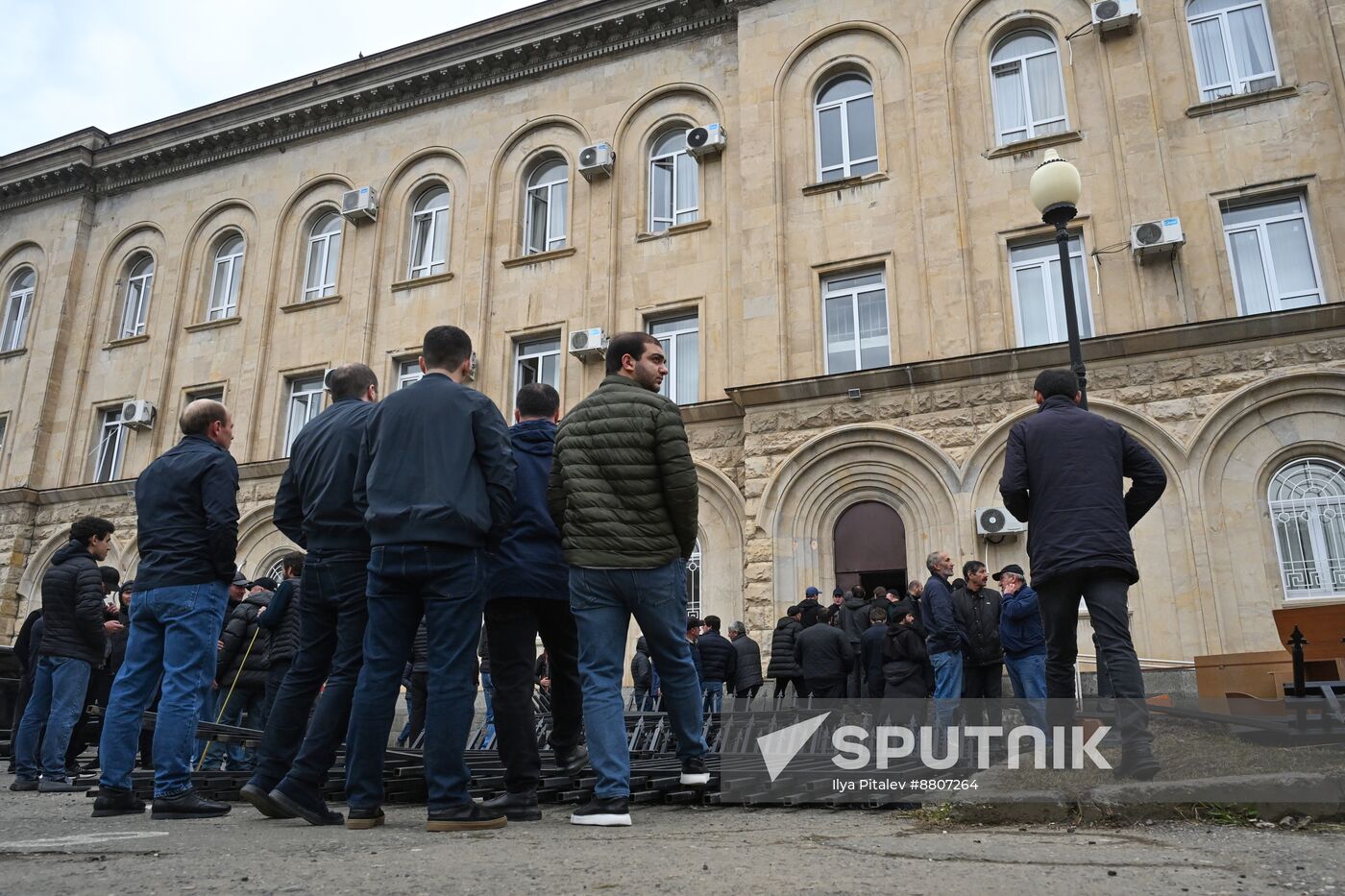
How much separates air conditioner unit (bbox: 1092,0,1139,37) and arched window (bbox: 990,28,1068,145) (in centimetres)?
84

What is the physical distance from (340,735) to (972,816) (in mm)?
2896

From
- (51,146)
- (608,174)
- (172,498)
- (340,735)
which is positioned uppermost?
(51,146)

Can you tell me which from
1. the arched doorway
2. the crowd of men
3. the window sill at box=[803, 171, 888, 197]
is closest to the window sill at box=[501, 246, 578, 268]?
the window sill at box=[803, 171, 888, 197]

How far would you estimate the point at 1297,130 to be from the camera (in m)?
14.2

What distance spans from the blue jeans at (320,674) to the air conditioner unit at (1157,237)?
42.9ft

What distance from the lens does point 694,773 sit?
4.86 meters

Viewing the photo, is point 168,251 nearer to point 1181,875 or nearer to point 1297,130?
point 1297,130

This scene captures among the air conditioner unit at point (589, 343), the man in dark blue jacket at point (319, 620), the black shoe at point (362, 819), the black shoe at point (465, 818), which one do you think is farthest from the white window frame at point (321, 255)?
the black shoe at point (465, 818)

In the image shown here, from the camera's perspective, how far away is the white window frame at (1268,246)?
13922 millimetres

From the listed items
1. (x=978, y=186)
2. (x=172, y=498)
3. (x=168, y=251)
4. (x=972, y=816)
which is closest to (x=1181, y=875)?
(x=972, y=816)

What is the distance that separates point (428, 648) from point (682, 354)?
13944 mm

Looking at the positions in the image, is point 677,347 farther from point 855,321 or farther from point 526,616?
point 526,616

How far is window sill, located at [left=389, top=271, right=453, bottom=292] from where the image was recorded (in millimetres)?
20000

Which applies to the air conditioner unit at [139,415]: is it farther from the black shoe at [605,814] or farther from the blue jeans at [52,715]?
the black shoe at [605,814]
